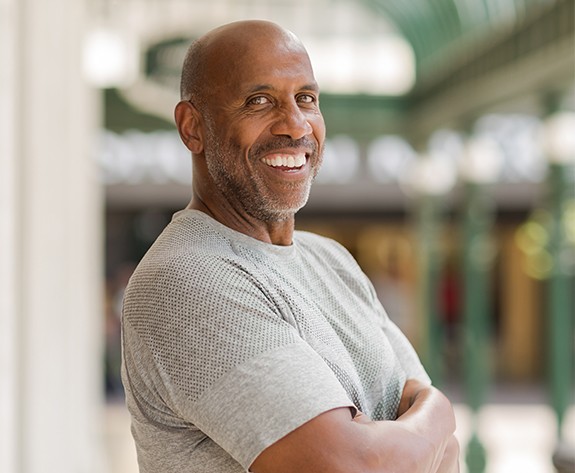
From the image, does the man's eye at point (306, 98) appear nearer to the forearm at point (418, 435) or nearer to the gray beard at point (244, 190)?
the gray beard at point (244, 190)

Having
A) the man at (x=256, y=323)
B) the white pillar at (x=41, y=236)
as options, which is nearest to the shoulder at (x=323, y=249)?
the man at (x=256, y=323)

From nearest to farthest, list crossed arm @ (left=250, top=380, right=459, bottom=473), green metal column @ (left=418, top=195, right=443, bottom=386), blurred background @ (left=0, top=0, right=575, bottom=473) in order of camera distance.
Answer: crossed arm @ (left=250, top=380, right=459, bottom=473)
blurred background @ (left=0, top=0, right=575, bottom=473)
green metal column @ (left=418, top=195, right=443, bottom=386)

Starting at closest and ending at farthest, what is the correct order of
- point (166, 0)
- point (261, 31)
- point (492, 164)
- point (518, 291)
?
point (261, 31)
point (492, 164)
point (166, 0)
point (518, 291)

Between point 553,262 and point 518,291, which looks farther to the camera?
point 518,291

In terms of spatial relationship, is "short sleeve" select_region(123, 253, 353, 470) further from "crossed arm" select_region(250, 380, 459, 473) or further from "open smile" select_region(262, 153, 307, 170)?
"open smile" select_region(262, 153, 307, 170)

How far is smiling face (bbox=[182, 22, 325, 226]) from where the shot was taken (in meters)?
1.74

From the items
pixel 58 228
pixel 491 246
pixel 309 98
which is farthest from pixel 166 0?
pixel 309 98

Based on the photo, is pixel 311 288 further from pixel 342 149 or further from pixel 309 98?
pixel 342 149

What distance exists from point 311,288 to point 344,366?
15cm

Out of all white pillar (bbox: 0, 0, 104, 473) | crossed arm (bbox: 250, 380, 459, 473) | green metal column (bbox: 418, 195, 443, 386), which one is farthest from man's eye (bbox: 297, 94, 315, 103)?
green metal column (bbox: 418, 195, 443, 386)

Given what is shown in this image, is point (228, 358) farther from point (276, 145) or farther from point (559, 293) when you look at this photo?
point (559, 293)

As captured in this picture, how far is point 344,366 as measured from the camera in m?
1.76

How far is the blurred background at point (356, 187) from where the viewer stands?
488 cm

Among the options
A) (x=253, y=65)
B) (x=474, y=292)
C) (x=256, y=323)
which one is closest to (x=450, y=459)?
(x=256, y=323)
